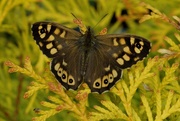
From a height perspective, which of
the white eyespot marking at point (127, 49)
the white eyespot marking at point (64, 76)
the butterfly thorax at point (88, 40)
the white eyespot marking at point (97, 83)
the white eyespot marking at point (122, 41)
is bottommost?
the white eyespot marking at point (64, 76)

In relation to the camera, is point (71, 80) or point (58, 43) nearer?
point (71, 80)

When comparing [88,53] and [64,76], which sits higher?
[88,53]

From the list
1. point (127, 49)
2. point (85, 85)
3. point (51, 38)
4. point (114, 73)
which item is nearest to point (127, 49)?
point (127, 49)

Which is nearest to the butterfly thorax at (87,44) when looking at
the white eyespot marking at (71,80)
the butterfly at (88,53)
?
the butterfly at (88,53)

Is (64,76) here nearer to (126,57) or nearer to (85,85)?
(85,85)

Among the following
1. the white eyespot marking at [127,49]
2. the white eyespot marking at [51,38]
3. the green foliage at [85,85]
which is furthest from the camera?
the white eyespot marking at [51,38]

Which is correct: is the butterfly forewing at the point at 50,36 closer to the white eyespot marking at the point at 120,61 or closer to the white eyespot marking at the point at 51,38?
the white eyespot marking at the point at 51,38
